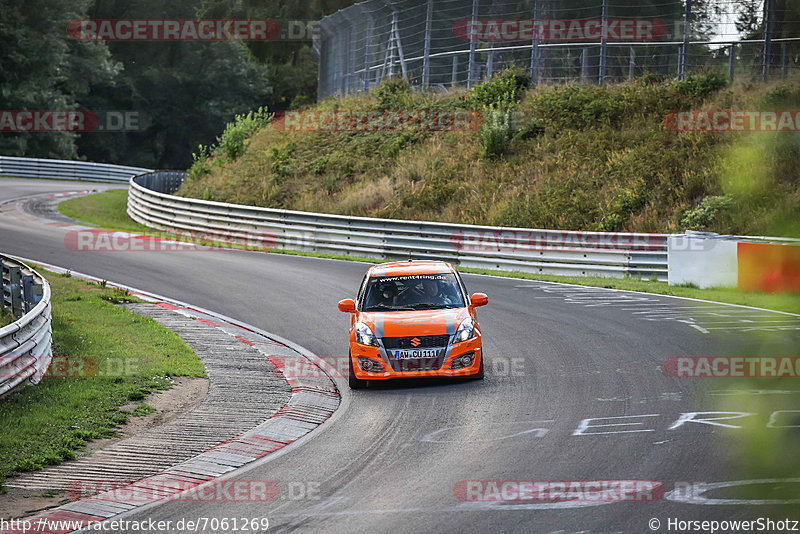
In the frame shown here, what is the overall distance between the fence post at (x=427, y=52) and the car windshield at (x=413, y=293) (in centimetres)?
2194

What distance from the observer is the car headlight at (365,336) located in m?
11.9

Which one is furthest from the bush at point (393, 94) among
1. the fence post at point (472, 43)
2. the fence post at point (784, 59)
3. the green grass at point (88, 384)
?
the green grass at point (88, 384)

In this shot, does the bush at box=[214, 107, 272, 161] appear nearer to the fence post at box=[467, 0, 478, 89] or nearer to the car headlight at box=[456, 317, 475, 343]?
the fence post at box=[467, 0, 478, 89]

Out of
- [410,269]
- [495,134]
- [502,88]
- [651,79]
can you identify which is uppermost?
[651,79]

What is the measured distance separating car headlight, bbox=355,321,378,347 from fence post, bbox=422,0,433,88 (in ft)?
75.9

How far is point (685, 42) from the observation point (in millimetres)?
28797

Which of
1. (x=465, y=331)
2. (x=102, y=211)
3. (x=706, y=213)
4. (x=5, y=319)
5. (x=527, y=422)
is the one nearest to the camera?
(x=527, y=422)

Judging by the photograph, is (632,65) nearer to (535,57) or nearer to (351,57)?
(535,57)

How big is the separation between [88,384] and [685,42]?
2317 cm

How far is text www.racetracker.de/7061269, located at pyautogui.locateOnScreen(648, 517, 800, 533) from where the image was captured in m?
6.20

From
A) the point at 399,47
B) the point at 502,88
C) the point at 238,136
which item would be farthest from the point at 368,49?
the point at 502,88

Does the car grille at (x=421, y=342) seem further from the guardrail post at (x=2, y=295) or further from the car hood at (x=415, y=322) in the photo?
the guardrail post at (x=2, y=295)

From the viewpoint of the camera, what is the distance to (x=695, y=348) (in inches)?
524

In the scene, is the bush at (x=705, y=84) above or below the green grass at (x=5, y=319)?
above
